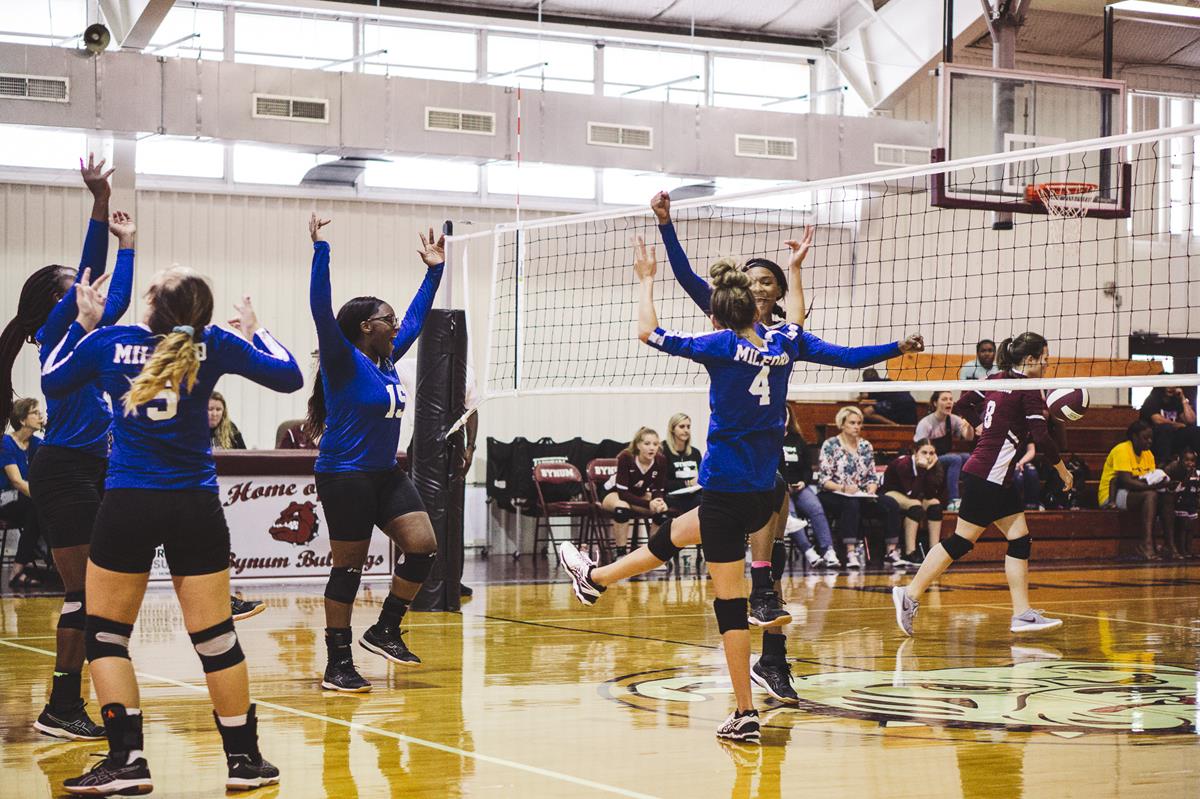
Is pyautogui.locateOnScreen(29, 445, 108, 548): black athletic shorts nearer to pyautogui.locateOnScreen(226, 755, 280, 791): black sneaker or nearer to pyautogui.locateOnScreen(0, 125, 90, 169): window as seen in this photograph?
pyautogui.locateOnScreen(226, 755, 280, 791): black sneaker

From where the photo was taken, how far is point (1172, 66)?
1911cm

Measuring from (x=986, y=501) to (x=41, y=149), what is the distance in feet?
36.1

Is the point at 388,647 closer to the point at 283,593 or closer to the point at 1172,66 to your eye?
the point at 283,593

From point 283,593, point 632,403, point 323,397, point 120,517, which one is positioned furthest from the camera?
point 632,403

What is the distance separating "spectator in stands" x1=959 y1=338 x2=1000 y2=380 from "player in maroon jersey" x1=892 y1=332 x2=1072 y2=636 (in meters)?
6.18

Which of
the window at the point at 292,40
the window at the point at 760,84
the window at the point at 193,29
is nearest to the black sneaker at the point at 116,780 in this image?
the window at the point at 292,40

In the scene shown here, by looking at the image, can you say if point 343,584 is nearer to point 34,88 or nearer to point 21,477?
point 21,477

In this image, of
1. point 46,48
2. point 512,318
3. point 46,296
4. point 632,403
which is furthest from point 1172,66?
point 46,296

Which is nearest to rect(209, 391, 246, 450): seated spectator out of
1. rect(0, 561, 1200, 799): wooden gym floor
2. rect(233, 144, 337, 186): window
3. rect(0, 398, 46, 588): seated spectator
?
rect(0, 398, 46, 588): seated spectator

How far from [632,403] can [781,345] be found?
11958 mm

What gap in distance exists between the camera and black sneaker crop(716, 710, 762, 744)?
471 cm

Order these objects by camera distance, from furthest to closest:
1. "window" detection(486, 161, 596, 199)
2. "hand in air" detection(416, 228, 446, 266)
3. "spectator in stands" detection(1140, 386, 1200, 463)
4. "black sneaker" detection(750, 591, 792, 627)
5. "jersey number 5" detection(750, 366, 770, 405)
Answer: "window" detection(486, 161, 596, 199) < "spectator in stands" detection(1140, 386, 1200, 463) < "hand in air" detection(416, 228, 446, 266) < "black sneaker" detection(750, 591, 792, 627) < "jersey number 5" detection(750, 366, 770, 405)

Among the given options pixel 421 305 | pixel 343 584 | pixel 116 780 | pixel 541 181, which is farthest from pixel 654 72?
pixel 116 780

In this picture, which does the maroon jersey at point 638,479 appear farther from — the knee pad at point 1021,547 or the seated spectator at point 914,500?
the knee pad at point 1021,547
